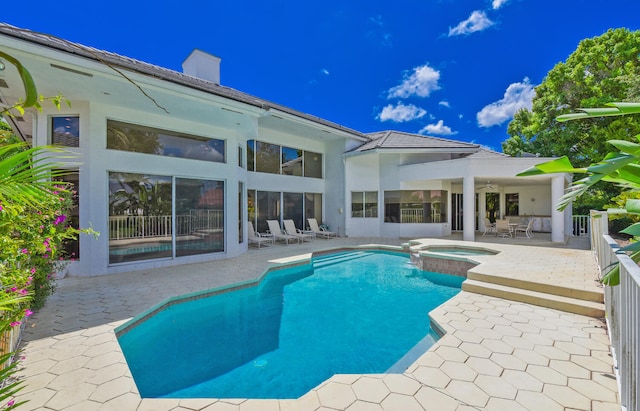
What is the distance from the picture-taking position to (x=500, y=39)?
2047 cm

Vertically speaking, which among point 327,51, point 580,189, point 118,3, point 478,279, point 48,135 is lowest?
point 478,279

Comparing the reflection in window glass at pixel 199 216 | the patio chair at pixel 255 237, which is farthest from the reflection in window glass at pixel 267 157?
the reflection in window glass at pixel 199 216

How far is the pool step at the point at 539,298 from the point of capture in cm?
514

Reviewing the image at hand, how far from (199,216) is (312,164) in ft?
27.9

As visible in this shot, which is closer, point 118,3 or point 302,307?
point 302,307

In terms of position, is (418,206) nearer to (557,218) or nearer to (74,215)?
(557,218)

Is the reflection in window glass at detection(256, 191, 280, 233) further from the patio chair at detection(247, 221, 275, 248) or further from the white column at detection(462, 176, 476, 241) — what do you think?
the white column at detection(462, 176, 476, 241)

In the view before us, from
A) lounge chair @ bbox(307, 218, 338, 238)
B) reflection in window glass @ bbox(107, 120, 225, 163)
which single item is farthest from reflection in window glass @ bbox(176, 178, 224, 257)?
lounge chair @ bbox(307, 218, 338, 238)

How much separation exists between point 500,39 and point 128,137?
2441cm

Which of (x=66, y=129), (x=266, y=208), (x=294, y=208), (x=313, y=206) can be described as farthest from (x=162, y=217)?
(x=313, y=206)

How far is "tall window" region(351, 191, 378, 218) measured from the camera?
651 inches

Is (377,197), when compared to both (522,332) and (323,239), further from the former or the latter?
(522,332)

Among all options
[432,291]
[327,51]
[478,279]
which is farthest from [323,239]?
[327,51]

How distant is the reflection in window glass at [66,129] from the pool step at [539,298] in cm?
1124
